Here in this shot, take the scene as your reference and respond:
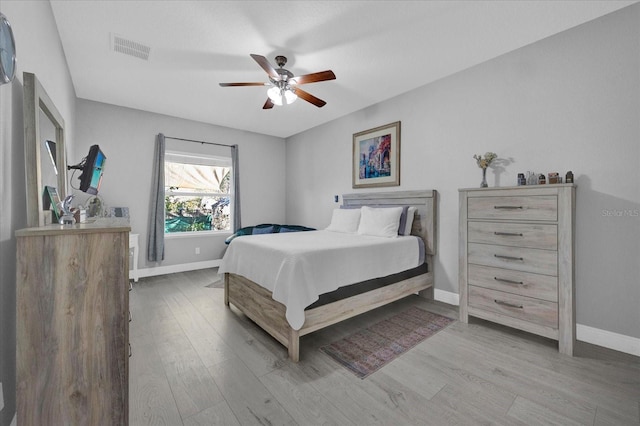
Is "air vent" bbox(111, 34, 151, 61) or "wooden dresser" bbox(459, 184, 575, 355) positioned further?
"air vent" bbox(111, 34, 151, 61)

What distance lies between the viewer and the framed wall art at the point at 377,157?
12.2 ft

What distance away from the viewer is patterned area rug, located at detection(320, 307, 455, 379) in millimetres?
1952

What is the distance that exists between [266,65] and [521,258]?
9.03 feet

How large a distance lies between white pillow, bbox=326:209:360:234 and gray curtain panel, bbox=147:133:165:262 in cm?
279

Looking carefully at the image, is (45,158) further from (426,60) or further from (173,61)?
(426,60)

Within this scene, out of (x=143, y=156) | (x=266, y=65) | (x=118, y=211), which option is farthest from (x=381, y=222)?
(x=143, y=156)

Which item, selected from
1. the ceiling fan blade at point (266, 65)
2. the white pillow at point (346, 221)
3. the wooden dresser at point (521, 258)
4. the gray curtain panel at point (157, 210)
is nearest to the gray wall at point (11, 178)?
the ceiling fan blade at point (266, 65)

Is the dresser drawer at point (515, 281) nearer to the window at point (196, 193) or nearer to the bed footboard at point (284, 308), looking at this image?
the bed footboard at point (284, 308)

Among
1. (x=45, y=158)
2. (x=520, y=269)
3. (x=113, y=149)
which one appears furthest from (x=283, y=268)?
(x=113, y=149)

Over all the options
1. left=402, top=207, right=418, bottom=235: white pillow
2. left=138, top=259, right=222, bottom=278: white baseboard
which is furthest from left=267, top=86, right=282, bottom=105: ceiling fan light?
left=138, top=259, right=222, bottom=278: white baseboard

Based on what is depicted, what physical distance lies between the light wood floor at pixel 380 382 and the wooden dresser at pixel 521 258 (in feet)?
0.70

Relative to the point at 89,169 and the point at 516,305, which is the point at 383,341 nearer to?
the point at 516,305

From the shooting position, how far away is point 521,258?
7.51 ft

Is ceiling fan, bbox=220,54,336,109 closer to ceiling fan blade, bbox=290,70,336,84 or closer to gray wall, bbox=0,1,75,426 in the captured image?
ceiling fan blade, bbox=290,70,336,84
